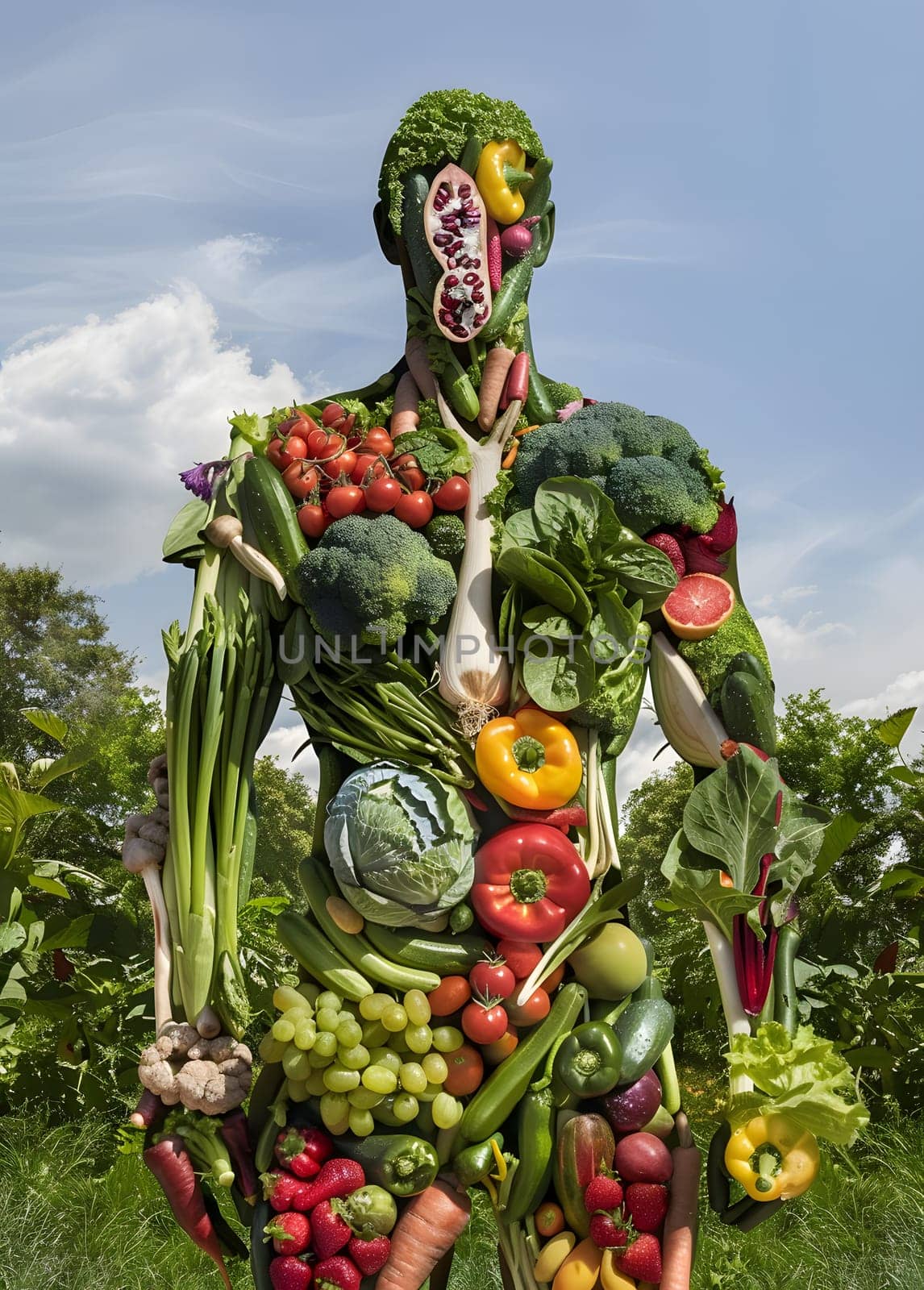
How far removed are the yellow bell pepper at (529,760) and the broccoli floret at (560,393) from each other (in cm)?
118

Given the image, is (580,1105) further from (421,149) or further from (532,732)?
(421,149)

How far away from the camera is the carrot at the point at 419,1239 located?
11.0ft

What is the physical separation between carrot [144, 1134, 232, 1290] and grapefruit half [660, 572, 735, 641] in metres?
2.26

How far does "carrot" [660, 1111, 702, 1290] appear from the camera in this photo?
3377 millimetres

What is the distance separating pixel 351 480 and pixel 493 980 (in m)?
1.65

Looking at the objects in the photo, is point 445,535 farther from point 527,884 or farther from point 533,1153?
point 533,1153

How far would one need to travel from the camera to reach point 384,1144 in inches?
133

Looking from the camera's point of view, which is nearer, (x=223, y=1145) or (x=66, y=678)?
(x=223, y=1145)

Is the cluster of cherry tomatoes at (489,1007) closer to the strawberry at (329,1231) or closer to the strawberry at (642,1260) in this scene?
the strawberry at (329,1231)

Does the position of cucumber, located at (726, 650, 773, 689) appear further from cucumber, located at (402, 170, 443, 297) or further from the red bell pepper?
cucumber, located at (402, 170, 443, 297)

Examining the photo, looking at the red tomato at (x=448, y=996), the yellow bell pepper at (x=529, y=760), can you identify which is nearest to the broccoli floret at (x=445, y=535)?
the yellow bell pepper at (x=529, y=760)

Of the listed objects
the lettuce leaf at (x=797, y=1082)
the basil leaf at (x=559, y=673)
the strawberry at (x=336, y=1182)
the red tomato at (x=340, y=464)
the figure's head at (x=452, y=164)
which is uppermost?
the figure's head at (x=452, y=164)

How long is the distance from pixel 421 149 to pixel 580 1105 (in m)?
3.16

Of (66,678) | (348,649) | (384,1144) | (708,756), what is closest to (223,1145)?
(384,1144)
